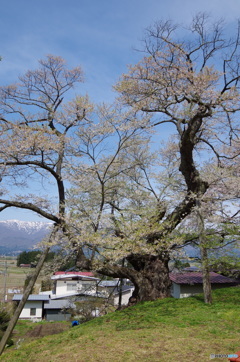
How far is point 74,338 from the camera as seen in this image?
25.5 feet

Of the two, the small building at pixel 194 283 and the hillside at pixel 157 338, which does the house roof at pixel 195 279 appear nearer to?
the small building at pixel 194 283

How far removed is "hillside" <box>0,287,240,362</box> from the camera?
5492mm

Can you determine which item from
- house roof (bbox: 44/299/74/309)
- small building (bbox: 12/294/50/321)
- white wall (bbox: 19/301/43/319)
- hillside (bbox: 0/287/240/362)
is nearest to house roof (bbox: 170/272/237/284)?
hillside (bbox: 0/287/240/362)

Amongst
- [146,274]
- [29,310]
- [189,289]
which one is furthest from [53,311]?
[146,274]

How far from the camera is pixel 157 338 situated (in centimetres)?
643

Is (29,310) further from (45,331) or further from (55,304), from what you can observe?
(45,331)

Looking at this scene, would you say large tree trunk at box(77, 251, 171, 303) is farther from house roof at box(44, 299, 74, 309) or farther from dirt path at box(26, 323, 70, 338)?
house roof at box(44, 299, 74, 309)

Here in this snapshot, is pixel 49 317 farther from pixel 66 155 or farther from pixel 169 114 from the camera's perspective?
pixel 169 114

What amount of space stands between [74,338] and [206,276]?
5.44m

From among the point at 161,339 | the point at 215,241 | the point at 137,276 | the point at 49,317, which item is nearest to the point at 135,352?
the point at 161,339

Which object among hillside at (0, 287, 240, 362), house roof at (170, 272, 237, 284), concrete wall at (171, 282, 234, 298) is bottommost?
concrete wall at (171, 282, 234, 298)

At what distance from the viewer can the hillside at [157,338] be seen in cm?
549

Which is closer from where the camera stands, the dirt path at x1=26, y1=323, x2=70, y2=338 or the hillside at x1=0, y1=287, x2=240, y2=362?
the hillside at x1=0, y1=287, x2=240, y2=362

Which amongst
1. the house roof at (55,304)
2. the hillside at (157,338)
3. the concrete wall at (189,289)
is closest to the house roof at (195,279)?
the concrete wall at (189,289)
